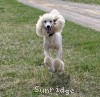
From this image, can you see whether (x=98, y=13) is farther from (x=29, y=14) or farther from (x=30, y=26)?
(x=30, y=26)

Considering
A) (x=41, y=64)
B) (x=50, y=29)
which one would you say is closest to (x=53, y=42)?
(x=50, y=29)

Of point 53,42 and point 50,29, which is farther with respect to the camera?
point 53,42

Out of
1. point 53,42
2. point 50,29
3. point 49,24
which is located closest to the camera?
point 49,24

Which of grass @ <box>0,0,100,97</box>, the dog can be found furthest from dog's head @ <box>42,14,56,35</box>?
grass @ <box>0,0,100,97</box>

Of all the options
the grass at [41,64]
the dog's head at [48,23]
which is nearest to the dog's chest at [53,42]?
the dog's head at [48,23]

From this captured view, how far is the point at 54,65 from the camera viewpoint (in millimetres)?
7875

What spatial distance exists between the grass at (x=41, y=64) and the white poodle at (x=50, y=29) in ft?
1.78

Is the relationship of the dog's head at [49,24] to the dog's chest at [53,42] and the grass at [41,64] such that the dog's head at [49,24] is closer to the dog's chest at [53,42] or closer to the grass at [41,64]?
the dog's chest at [53,42]

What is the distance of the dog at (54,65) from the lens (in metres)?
7.81

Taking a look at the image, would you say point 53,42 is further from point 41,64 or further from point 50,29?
point 41,64

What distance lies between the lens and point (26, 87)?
7008mm

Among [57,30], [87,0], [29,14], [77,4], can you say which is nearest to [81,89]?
[57,30]

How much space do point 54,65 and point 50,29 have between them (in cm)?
73

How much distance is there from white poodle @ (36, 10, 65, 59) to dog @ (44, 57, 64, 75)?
10 cm
